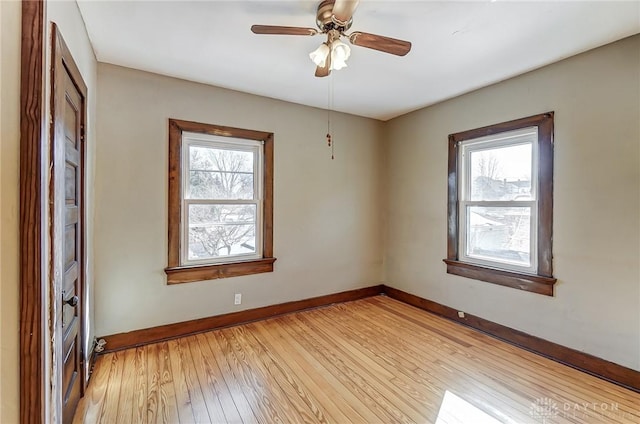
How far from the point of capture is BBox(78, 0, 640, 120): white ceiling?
1844mm

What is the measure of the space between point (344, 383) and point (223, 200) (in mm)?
2074

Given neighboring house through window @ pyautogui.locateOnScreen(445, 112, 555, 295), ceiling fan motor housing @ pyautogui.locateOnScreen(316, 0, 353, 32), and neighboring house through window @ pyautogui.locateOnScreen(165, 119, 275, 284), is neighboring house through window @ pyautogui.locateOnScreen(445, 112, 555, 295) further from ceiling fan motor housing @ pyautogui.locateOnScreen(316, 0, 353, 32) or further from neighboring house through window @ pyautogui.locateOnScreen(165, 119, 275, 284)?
neighboring house through window @ pyautogui.locateOnScreen(165, 119, 275, 284)

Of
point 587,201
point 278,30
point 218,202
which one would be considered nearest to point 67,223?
point 218,202

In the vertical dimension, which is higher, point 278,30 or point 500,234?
point 278,30

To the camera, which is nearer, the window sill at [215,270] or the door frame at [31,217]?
the door frame at [31,217]

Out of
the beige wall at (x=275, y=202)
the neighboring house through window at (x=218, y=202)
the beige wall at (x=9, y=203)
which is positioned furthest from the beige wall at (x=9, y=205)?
the neighboring house through window at (x=218, y=202)

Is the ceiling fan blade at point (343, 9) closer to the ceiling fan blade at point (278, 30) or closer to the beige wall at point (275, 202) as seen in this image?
the ceiling fan blade at point (278, 30)

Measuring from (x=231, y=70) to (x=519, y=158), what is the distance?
2.83 meters

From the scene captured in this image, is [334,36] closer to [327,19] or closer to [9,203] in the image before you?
[327,19]

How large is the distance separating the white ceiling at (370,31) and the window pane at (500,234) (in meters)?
1.30

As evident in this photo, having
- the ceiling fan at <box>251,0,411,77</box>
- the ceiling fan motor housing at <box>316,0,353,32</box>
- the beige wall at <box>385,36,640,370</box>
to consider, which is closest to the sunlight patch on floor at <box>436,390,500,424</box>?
the beige wall at <box>385,36,640,370</box>

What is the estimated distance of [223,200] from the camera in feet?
10.2

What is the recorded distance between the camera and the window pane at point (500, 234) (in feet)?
9.08

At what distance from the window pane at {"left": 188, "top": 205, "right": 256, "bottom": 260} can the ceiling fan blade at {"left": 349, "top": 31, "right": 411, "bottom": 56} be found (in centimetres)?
206
